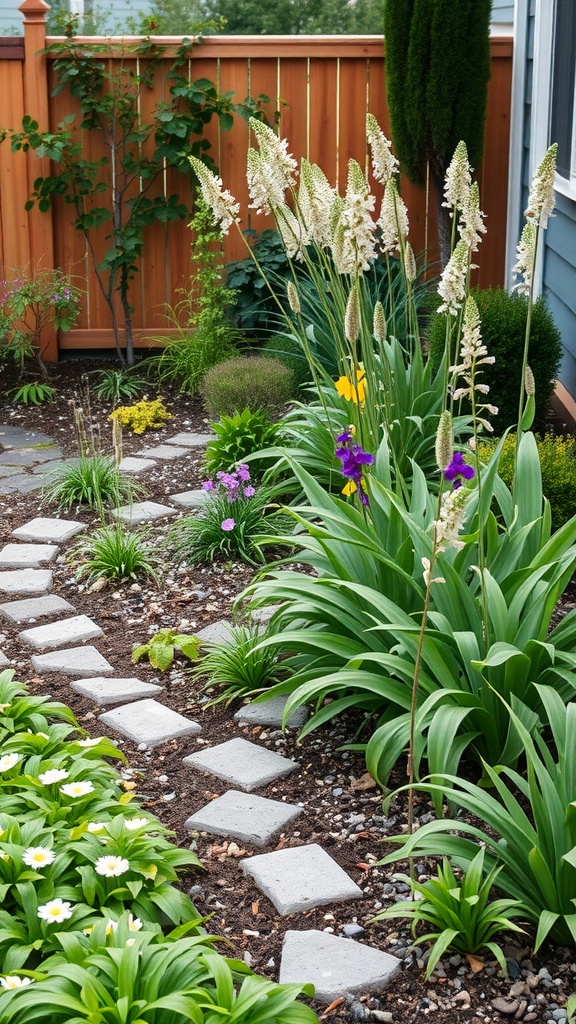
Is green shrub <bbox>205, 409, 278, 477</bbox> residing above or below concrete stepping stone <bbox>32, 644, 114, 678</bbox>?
above

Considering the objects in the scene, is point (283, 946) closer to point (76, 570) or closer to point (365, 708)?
point (365, 708)

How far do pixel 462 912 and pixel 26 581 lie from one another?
2.67m

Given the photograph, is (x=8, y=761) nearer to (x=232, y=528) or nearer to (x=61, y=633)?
(x=61, y=633)

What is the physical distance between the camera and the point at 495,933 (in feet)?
7.49

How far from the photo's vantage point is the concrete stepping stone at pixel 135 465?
5637 millimetres

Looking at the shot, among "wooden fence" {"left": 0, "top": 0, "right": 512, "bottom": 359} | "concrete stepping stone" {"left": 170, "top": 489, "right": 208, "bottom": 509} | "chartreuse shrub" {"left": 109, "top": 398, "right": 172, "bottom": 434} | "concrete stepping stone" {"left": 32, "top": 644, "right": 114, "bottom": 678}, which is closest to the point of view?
"concrete stepping stone" {"left": 32, "top": 644, "right": 114, "bottom": 678}

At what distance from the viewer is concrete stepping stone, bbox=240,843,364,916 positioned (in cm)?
243

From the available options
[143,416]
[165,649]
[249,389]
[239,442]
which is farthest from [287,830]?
[143,416]

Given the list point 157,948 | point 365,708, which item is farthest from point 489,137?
point 157,948

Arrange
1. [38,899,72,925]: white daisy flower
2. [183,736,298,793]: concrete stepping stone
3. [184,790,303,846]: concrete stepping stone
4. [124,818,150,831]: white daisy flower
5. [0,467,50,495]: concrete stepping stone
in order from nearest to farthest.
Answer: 1. [38,899,72,925]: white daisy flower
2. [124,818,150,831]: white daisy flower
3. [184,790,303,846]: concrete stepping stone
4. [183,736,298,793]: concrete stepping stone
5. [0,467,50,495]: concrete stepping stone

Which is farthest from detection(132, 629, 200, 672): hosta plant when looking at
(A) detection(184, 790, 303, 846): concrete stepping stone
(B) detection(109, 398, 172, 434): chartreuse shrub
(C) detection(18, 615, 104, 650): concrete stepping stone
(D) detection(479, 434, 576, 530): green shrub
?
(B) detection(109, 398, 172, 434): chartreuse shrub

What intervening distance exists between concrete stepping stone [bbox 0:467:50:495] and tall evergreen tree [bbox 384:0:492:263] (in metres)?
3.05

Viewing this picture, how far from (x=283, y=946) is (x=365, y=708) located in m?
0.92

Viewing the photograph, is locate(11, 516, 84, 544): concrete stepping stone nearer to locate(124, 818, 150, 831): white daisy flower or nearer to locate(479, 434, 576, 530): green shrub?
locate(479, 434, 576, 530): green shrub
